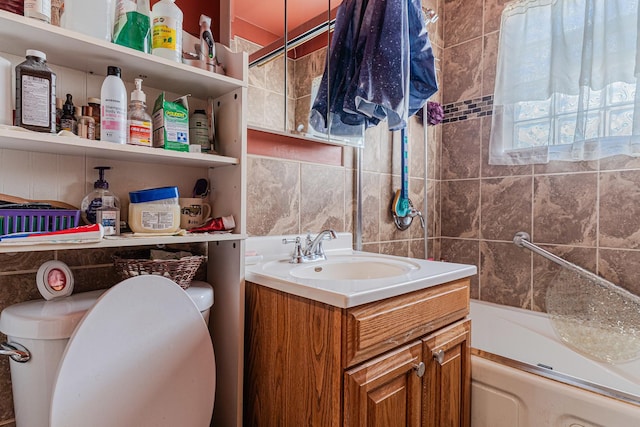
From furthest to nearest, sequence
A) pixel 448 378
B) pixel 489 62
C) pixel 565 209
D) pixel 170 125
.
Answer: pixel 489 62 → pixel 565 209 → pixel 448 378 → pixel 170 125

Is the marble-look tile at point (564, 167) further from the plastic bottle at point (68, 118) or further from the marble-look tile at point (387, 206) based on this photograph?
the plastic bottle at point (68, 118)

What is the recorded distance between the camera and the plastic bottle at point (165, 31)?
0.88 metres

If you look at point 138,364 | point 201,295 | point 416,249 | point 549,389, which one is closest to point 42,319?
point 138,364

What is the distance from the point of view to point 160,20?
2.88 feet

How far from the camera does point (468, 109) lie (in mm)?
2072

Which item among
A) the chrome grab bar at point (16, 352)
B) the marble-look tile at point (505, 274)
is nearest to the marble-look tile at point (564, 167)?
the marble-look tile at point (505, 274)

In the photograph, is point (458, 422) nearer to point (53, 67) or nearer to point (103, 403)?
point (103, 403)

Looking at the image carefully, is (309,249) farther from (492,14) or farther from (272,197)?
(492,14)

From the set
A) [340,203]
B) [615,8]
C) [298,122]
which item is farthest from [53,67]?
[615,8]

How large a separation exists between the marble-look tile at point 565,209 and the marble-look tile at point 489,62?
570 mm

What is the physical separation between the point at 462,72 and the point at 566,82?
0.58 meters

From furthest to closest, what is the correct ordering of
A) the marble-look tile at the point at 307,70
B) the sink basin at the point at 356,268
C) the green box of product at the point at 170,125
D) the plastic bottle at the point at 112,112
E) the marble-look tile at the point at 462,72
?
1. the marble-look tile at the point at 462,72
2. the marble-look tile at the point at 307,70
3. the sink basin at the point at 356,268
4. the green box of product at the point at 170,125
5. the plastic bottle at the point at 112,112

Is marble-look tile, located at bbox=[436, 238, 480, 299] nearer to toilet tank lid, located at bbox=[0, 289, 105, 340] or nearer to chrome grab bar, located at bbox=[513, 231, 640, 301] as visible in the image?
chrome grab bar, located at bbox=[513, 231, 640, 301]

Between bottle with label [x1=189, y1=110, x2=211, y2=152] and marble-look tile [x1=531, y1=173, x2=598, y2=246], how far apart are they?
5.36 ft
